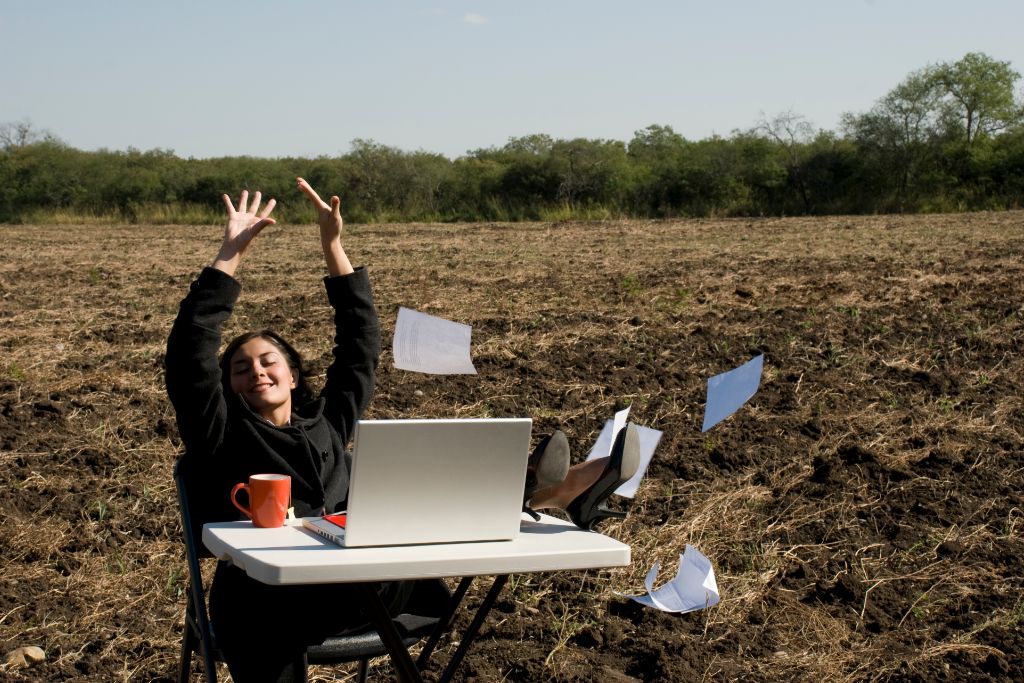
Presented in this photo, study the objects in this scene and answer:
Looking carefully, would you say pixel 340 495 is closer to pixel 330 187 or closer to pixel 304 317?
pixel 304 317

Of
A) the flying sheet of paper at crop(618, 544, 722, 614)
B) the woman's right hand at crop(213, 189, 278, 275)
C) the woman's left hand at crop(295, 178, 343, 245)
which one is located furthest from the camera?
the flying sheet of paper at crop(618, 544, 722, 614)

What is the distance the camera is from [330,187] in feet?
125

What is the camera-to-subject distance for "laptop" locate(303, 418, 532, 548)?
2201 mm

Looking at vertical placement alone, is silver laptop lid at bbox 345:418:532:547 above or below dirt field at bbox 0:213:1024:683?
above

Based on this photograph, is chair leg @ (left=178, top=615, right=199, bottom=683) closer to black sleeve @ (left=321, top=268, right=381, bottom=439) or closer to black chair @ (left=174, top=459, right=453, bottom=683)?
black chair @ (left=174, top=459, right=453, bottom=683)

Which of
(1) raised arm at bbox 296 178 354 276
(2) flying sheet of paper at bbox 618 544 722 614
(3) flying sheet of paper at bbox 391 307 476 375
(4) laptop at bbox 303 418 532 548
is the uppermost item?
(1) raised arm at bbox 296 178 354 276

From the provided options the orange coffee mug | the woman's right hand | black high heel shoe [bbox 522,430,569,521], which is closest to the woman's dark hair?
the woman's right hand

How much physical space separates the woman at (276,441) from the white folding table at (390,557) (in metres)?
0.26

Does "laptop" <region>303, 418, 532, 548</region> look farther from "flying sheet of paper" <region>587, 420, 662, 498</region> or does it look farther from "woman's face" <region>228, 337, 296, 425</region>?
"woman's face" <region>228, 337, 296, 425</region>

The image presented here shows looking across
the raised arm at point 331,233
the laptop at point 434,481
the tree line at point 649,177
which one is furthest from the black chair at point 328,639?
the tree line at point 649,177

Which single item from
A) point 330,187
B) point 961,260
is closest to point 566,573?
point 961,260

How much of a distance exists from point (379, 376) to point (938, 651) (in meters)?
4.42

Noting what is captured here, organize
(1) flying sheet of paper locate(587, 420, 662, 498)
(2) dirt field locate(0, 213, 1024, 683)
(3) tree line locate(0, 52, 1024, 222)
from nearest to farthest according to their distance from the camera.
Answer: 1. (1) flying sheet of paper locate(587, 420, 662, 498)
2. (2) dirt field locate(0, 213, 1024, 683)
3. (3) tree line locate(0, 52, 1024, 222)

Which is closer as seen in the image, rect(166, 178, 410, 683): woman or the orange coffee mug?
the orange coffee mug
